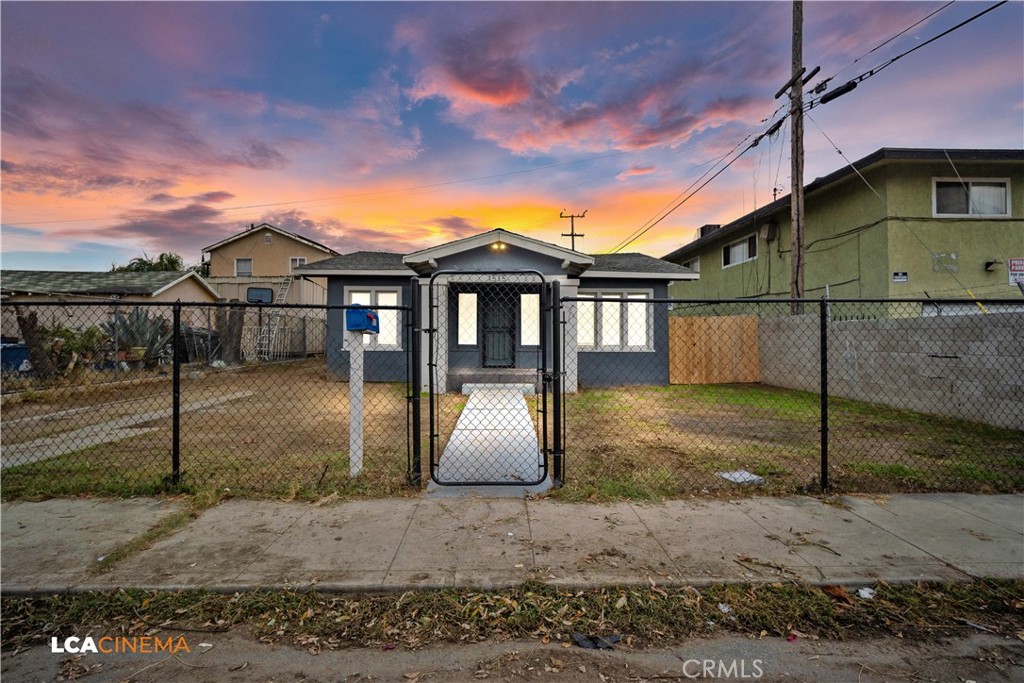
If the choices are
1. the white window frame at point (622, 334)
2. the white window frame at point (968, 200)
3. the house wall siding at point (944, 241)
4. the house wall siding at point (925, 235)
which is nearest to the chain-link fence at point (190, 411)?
the white window frame at point (622, 334)

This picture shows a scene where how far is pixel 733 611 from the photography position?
248cm

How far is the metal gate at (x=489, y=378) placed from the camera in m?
5.12

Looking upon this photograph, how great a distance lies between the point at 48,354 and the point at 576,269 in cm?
1412

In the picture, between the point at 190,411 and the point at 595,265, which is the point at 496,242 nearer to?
the point at 595,265

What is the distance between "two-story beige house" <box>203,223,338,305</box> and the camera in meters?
26.7

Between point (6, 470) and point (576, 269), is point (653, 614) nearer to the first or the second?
point (6, 470)

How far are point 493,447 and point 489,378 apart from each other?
526cm

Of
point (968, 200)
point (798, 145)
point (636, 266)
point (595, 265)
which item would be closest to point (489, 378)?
point (595, 265)

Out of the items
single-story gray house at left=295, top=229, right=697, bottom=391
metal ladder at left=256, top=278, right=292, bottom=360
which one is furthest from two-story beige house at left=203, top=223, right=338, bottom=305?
single-story gray house at left=295, top=229, right=697, bottom=391

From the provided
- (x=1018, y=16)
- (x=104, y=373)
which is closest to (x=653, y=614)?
(x=1018, y=16)

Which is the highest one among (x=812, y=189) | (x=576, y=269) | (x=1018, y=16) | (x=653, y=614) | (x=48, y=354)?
(x=1018, y=16)

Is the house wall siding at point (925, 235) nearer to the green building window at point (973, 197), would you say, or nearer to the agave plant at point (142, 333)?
the green building window at point (973, 197)

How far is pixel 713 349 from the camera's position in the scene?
527 inches

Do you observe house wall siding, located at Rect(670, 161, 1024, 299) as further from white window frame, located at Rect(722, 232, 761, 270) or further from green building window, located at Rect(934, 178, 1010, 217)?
white window frame, located at Rect(722, 232, 761, 270)
